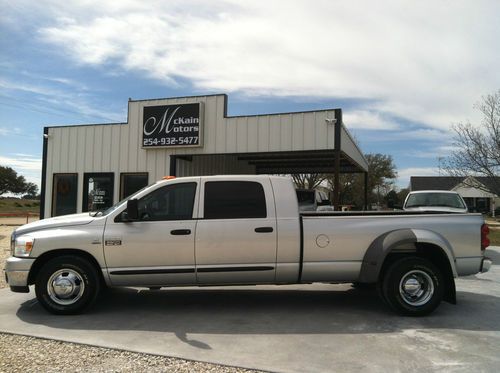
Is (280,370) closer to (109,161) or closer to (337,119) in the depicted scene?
(337,119)

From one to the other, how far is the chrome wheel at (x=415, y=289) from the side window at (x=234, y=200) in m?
2.11

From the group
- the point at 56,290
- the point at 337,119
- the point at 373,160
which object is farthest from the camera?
the point at 373,160

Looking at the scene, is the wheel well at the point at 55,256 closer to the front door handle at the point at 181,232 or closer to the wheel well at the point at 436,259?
the front door handle at the point at 181,232

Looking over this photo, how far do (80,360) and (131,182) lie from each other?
1227 centimetres

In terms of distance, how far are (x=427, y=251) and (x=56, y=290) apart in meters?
5.15

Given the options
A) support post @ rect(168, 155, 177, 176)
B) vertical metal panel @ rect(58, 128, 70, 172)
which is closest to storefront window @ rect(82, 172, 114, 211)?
vertical metal panel @ rect(58, 128, 70, 172)

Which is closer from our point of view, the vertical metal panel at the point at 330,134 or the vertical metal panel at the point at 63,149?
the vertical metal panel at the point at 330,134

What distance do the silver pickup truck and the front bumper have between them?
0.01 meters

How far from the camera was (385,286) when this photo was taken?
20.7ft

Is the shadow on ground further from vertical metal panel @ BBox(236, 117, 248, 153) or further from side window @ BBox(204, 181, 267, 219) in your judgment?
vertical metal panel @ BBox(236, 117, 248, 153)

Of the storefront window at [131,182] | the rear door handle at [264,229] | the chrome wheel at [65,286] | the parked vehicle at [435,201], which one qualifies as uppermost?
the storefront window at [131,182]

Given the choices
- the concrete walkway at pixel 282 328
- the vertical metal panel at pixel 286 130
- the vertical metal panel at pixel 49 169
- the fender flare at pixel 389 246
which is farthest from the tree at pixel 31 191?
the fender flare at pixel 389 246

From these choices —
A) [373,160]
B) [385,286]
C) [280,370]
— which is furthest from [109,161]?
[373,160]

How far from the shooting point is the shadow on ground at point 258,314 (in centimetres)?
576
